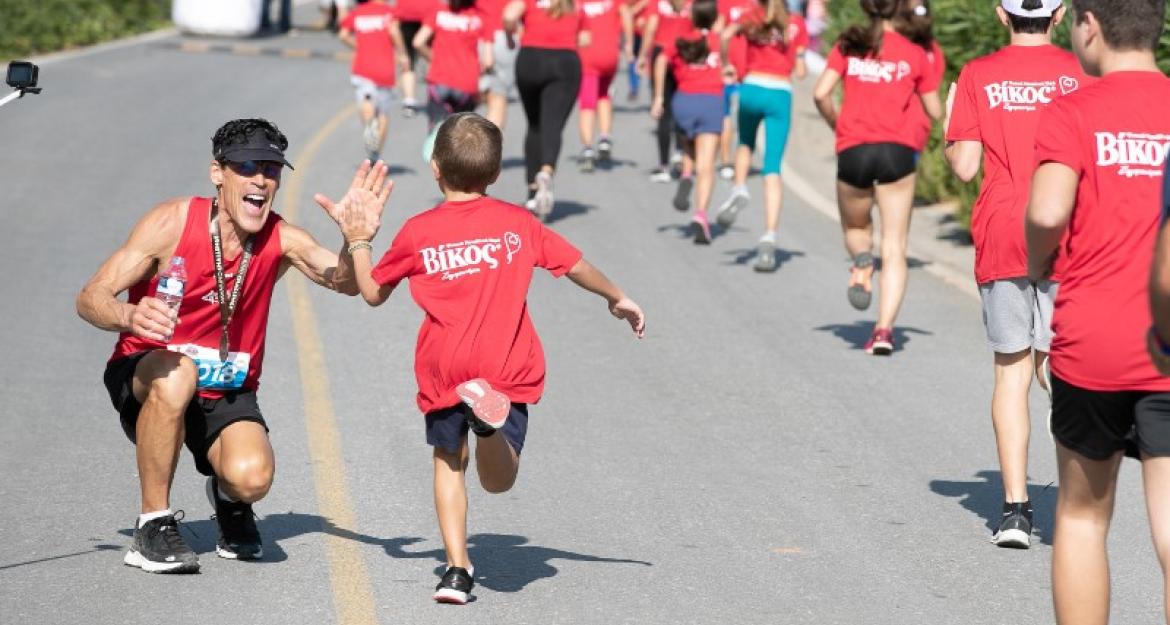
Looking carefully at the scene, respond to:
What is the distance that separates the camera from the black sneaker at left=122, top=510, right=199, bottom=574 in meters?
6.80

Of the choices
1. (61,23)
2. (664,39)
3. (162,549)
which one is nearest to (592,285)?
(162,549)

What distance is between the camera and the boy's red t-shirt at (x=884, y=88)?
11.4 meters

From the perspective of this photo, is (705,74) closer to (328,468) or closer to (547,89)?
(547,89)

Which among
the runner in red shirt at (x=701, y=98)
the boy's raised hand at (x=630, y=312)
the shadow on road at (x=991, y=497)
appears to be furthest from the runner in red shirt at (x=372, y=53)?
the boy's raised hand at (x=630, y=312)

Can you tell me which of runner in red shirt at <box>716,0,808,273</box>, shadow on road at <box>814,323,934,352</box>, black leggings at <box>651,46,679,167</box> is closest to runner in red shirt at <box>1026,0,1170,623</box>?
shadow on road at <box>814,323,934,352</box>

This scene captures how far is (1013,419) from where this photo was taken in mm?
A: 7750

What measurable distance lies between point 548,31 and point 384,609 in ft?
35.8

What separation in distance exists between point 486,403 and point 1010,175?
8.77 feet

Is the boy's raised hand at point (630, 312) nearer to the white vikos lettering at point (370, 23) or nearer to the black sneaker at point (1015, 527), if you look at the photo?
the black sneaker at point (1015, 527)

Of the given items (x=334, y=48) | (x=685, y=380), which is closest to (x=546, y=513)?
(x=685, y=380)

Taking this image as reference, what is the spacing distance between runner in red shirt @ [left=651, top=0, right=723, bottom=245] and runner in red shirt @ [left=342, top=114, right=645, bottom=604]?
31.0 ft

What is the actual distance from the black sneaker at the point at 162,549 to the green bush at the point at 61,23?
2326 cm

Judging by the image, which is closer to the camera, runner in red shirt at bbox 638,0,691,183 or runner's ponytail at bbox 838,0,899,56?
runner's ponytail at bbox 838,0,899,56

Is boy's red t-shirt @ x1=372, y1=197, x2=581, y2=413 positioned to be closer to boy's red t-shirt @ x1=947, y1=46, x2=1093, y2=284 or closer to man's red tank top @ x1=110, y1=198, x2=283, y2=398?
man's red tank top @ x1=110, y1=198, x2=283, y2=398
